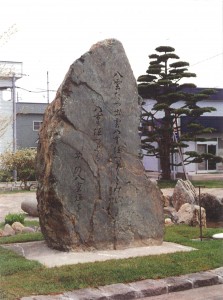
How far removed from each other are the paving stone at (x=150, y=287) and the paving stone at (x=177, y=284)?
6 cm

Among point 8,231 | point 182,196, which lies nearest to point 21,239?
point 8,231

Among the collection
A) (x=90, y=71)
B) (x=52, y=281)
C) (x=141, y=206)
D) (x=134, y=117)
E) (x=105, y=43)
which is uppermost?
(x=105, y=43)

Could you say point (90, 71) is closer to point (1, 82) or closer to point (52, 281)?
point (52, 281)

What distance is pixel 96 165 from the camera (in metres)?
7.48

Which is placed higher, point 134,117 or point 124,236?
point 134,117

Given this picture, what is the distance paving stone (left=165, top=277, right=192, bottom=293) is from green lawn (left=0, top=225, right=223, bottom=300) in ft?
0.67

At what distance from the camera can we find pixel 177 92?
23.5 metres

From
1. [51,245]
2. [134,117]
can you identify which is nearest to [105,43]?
[134,117]

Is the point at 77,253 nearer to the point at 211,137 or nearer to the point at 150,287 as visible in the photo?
the point at 150,287

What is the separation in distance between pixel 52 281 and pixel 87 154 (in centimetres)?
224

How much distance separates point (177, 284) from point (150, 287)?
0.36m

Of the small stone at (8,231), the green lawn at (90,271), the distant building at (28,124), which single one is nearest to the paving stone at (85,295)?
the green lawn at (90,271)

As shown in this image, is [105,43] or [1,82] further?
[1,82]

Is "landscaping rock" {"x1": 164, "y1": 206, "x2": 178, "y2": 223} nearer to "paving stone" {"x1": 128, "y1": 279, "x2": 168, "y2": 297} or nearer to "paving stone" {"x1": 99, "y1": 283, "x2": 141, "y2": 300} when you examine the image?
"paving stone" {"x1": 128, "y1": 279, "x2": 168, "y2": 297}
